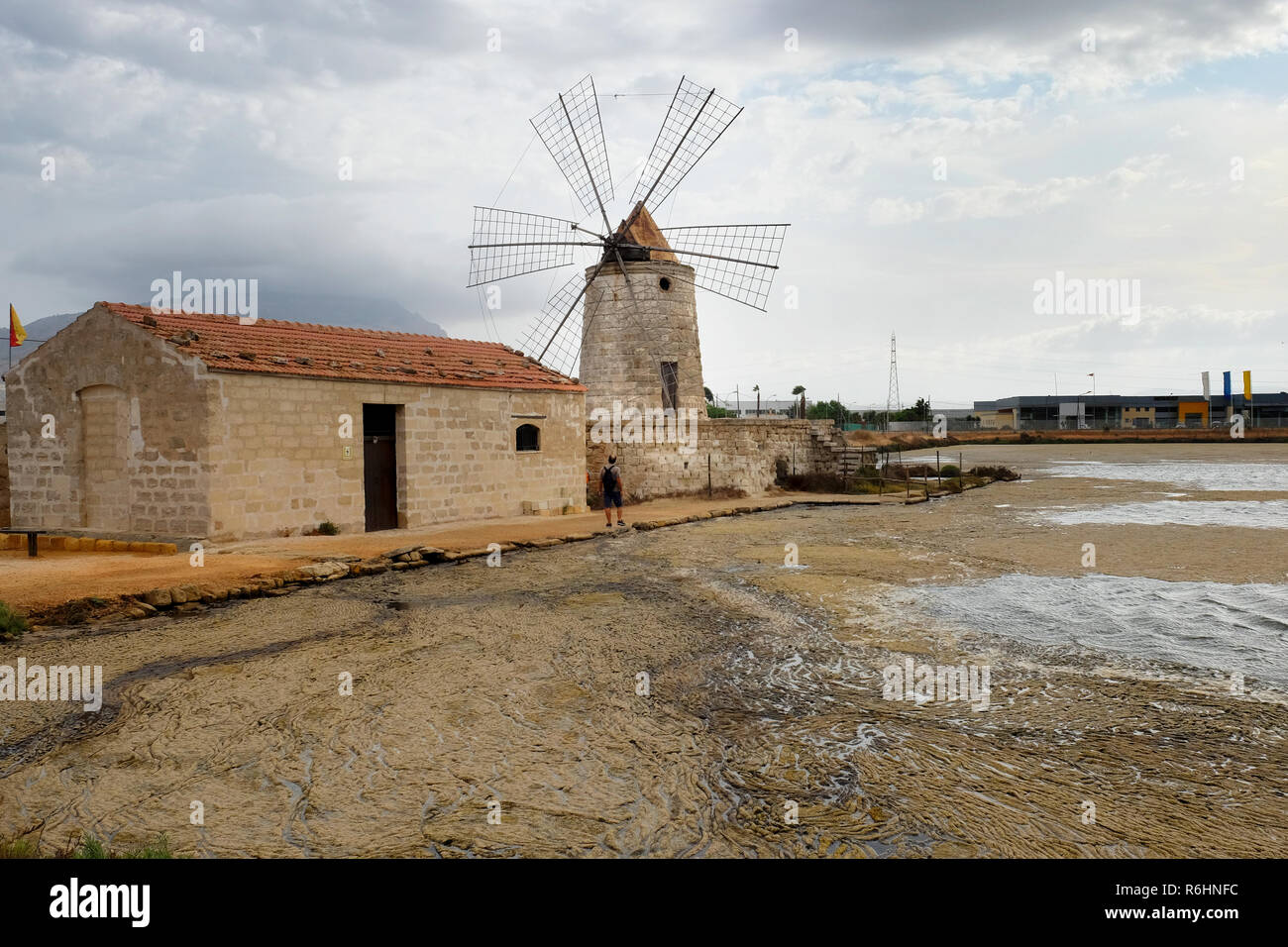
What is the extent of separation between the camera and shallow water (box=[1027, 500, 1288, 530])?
1805 cm

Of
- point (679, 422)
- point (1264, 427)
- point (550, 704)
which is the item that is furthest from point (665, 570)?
point (1264, 427)

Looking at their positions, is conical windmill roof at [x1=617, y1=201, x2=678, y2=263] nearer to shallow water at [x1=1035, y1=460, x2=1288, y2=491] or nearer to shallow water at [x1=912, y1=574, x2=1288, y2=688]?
shallow water at [x1=912, y1=574, x2=1288, y2=688]

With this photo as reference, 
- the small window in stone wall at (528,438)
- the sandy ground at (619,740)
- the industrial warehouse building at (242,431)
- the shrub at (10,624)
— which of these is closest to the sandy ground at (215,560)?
the shrub at (10,624)

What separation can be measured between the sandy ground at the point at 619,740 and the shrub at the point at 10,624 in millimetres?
347

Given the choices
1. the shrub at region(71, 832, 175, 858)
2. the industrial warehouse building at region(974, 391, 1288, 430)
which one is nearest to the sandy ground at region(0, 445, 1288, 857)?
the shrub at region(71, 832, 175, 858)

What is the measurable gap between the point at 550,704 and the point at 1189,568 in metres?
10.2

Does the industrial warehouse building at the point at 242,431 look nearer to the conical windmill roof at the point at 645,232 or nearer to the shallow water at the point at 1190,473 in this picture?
the conical windmill roof at the point at 645,232

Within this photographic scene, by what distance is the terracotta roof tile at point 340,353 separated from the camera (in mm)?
14539

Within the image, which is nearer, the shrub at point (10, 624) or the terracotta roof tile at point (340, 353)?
the shrub at point (10, 624)

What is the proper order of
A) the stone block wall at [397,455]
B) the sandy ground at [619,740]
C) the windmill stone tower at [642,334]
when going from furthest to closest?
the windmill stone tower at [642,334]
the stone block wall at [397,455]
the sandy ground at [619,740]

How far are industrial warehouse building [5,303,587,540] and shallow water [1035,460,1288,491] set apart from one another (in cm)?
2435

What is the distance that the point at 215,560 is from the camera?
12.3m

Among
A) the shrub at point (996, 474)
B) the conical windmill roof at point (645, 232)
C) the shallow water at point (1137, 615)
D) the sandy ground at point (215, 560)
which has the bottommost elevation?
the shallow water at point (1137, 615)
